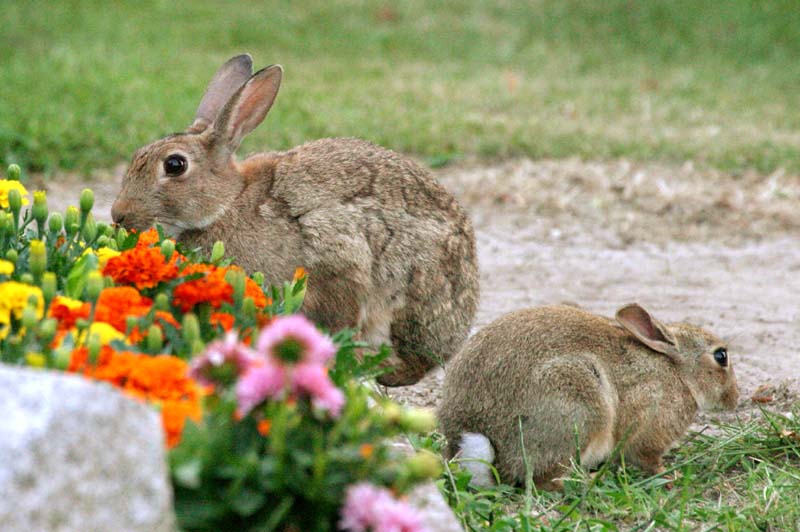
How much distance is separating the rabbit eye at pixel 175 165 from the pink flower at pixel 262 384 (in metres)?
2.74

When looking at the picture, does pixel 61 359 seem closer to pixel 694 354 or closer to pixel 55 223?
pixel 55 223

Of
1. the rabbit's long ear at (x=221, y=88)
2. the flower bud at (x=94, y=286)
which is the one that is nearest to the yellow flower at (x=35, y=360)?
the flower bud at (x=94, y=286)

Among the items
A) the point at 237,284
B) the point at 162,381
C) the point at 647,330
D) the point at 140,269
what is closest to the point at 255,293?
the point at 237,284

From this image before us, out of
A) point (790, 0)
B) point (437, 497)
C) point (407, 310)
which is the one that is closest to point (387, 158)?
point (407, 310)

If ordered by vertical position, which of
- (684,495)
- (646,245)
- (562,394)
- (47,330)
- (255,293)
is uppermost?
(47,330)

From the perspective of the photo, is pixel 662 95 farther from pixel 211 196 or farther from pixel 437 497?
pixel 437 497

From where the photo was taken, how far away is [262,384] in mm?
2275

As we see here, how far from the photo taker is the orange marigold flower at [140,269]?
341 cm

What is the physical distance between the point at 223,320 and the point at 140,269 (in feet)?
1.33

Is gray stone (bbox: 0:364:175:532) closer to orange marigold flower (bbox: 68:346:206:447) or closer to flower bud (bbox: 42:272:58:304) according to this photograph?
orange marigold flower (bbox: 68:346:206:447)

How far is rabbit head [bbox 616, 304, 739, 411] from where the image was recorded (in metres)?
4.55

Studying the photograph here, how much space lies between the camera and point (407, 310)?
4.91 m

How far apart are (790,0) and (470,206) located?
8621mm

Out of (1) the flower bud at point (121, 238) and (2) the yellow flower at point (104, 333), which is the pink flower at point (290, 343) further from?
(1) the flower bud at point (121, 238)
